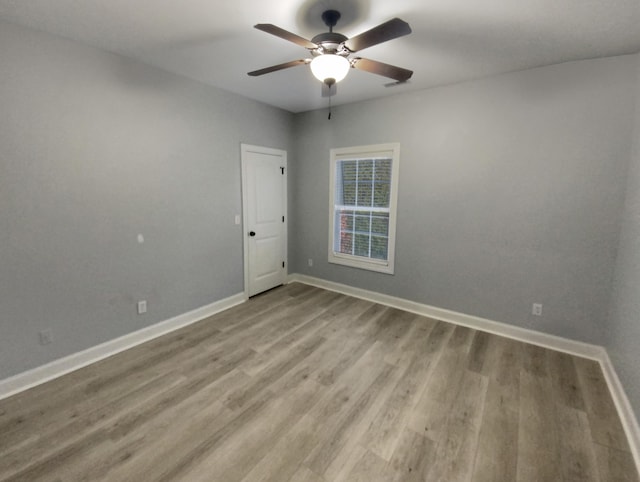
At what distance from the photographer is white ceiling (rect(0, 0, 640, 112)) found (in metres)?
1.77

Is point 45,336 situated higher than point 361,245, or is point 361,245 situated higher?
point 361,245

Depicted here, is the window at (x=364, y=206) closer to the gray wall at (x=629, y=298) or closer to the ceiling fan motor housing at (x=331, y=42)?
the ceiling fan motor housing at (x=331, y=42)

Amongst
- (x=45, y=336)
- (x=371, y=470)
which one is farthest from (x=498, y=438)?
(x=45, y=336)

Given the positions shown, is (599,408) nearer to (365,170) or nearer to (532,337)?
(532,337)

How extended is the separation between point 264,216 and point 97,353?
2.40 m

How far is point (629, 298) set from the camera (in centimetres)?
210

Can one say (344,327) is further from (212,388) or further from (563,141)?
(563,141)

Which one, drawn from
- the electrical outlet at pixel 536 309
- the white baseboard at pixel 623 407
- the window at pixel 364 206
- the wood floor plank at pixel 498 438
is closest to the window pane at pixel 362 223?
the window at pixel 364 206

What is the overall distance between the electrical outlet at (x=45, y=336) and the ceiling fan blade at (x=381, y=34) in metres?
3.10

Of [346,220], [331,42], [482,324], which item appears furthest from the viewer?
[346,220]

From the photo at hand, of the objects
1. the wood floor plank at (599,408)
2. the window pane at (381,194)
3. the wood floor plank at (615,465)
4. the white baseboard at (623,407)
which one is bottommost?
the wood floor plank at (615,465)

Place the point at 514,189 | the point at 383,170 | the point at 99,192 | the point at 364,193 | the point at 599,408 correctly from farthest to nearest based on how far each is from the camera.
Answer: the point at 364,193
the point at 383,170
the point at 514,189
the point at 99,192
the point at 599,408

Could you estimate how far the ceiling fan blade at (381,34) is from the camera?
1.42 meters

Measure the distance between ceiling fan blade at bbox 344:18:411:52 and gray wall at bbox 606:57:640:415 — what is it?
87.7 inches
